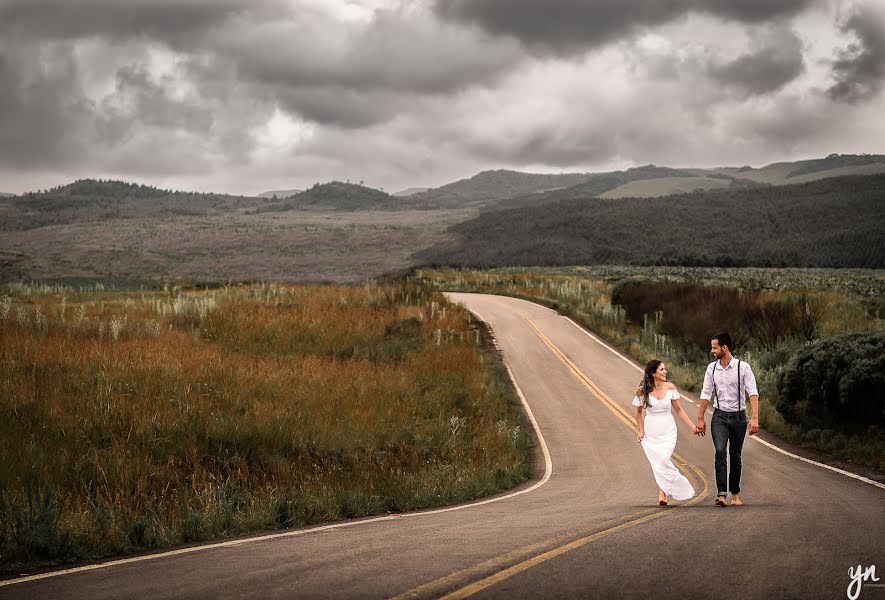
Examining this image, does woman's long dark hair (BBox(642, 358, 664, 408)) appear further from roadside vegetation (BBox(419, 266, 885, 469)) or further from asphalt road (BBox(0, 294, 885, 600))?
roadside vegetation (BBox(419, 266, 885, 469))

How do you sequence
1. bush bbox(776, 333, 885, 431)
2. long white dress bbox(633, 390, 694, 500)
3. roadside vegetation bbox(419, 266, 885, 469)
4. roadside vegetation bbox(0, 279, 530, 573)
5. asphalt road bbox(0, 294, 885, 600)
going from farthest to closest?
roadside vegetation bbox(419, 266, 885, 469) < bush bbox(776, 333, 885, 431) < long white dress bbox(633, 390, 694, 500) < roadside vegetation bbox(0, 279, 530, 573) < asphalt road bbox(0, 294, 885, 600)

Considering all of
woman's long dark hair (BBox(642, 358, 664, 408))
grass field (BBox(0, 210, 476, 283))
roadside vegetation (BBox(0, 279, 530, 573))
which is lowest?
roadside vegetation (BBox(0, 279, 530, 573))

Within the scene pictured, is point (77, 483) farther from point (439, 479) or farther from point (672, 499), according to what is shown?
point (672, 499)

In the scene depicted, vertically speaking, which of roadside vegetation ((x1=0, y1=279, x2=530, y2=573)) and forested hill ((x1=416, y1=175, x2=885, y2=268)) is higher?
forested hill ((x1=416, y1=175, x2=885, y2=268))

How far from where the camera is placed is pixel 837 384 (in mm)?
18203

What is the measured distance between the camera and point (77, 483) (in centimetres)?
1135

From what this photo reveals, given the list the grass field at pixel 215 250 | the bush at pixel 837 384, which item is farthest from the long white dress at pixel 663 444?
the grass field at pixel 215 250

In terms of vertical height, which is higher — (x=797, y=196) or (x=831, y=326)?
(x=797, y=196)

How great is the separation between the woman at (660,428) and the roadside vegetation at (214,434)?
3.52m

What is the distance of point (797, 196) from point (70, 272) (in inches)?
5225

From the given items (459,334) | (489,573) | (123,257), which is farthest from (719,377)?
(123,257)

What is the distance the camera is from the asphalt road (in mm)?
6309

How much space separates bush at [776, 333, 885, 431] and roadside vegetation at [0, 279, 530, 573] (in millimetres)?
6847

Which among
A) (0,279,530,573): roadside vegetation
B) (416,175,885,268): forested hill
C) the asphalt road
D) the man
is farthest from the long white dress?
(416,175,885,268): forested hill
